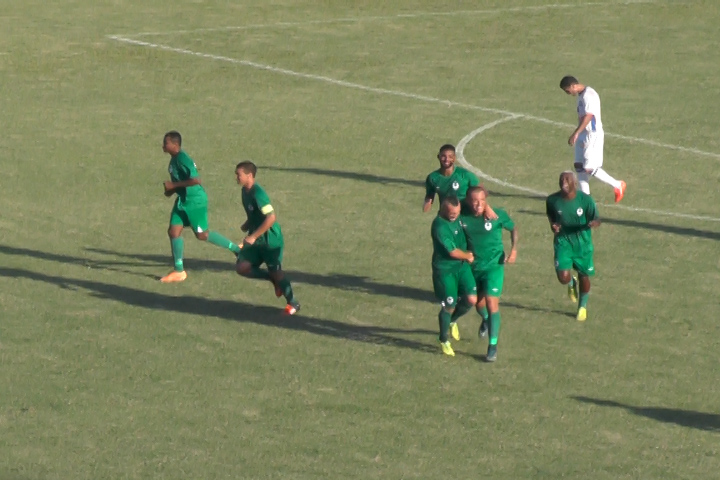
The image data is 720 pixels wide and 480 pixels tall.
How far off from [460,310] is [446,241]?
1.14 metres

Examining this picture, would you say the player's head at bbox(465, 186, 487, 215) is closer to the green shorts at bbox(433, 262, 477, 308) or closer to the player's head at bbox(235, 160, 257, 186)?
the green shorts at bbox(433, 262, 477, 308)

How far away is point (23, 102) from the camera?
90.0 feet

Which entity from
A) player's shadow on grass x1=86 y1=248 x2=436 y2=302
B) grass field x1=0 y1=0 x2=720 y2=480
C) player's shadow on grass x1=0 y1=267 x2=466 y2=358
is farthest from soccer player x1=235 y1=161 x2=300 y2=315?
player's shadow on grass x1=86 y1=248 x2=436 y2=302

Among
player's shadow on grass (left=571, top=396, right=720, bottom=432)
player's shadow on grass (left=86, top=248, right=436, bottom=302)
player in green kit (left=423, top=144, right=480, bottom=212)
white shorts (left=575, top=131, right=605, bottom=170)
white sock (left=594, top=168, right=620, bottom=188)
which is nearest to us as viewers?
player's shadow on grass (left=571, top=396, right=720, bottom=432)

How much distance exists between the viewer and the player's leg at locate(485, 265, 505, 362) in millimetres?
14516

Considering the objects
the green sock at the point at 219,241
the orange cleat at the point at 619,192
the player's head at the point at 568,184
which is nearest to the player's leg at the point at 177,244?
the green sock at the point at 219,241

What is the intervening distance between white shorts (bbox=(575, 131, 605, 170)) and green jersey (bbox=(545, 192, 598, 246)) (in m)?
5.08

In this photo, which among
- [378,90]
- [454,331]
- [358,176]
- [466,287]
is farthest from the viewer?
[378,90]

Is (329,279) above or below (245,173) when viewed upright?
below

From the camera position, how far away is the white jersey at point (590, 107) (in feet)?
67.4

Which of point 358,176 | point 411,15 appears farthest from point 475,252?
point 411,15

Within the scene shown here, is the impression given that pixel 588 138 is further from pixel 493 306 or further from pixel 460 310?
pixel 493 306

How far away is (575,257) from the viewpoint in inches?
624

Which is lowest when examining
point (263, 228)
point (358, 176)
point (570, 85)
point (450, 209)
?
point (358, 176)
